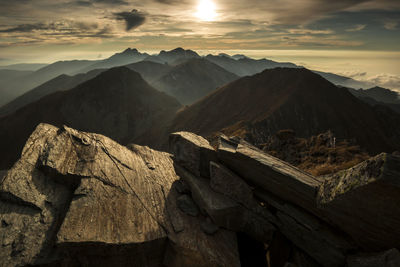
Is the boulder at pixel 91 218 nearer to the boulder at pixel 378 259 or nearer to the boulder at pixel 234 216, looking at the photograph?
the boulder at pixel 234 216

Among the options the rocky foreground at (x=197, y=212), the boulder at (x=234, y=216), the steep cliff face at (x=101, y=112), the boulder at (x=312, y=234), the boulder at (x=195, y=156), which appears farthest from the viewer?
the steep cliff face at (x=101, y=112)

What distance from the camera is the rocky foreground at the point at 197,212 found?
32.7 feet

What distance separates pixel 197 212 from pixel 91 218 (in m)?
6.77

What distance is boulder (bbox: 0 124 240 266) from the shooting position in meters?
12.0

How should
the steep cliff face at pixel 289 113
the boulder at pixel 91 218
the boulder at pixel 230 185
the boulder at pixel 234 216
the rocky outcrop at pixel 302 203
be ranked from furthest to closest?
the steep cliff face at pixel 289 113, the boulder at pixel 230 185, the boulder at pixel 234 216, the boulder at pixel 91 218, the rocky outcrop at pixel 302 203

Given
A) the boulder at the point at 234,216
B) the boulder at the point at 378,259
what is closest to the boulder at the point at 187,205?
the boulder at the point at 234,216

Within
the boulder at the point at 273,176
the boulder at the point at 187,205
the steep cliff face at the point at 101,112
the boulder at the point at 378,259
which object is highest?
the boulder at the point at 273,176

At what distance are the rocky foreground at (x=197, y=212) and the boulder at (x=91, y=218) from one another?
60mm

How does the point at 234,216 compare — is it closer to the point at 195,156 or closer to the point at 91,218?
the point at 195,156

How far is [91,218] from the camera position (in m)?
13.0

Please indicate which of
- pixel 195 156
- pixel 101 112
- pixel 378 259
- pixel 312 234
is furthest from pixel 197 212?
pixel 101 112

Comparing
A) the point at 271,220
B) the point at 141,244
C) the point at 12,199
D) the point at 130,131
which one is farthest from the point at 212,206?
the point at 130,131

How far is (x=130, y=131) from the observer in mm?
105875

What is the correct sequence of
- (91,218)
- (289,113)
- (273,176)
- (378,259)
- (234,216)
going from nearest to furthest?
1. (378,259)
2. (91,218)
3. (273,176)
4. (234,216)
5. (289,113)
